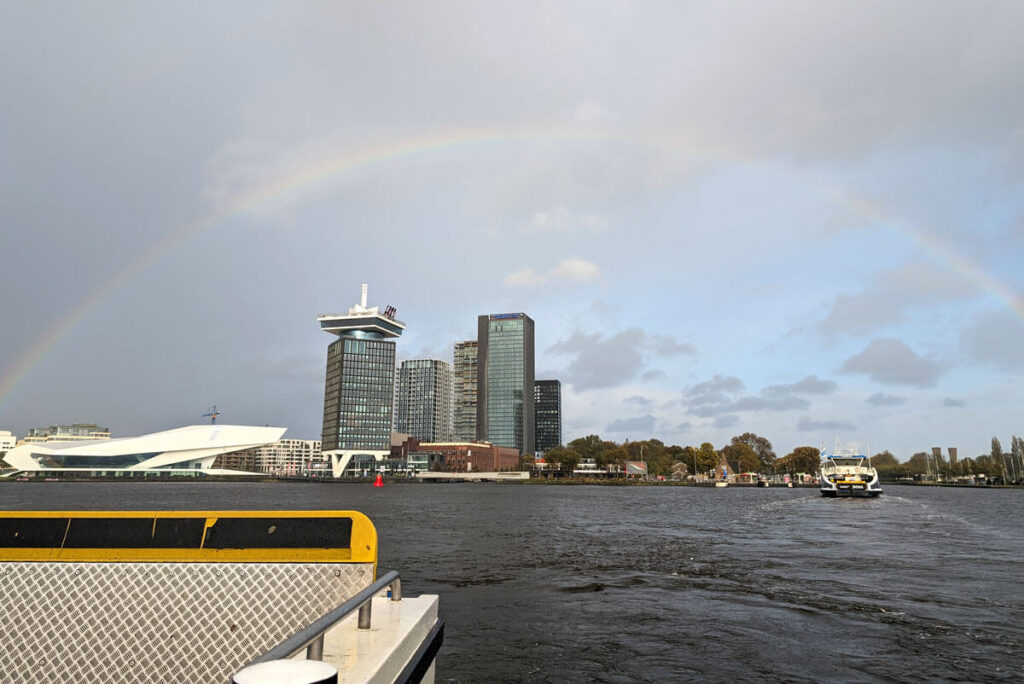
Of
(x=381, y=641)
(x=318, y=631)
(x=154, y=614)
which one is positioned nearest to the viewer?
(x=318, y=631)

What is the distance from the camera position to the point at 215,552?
4.35m

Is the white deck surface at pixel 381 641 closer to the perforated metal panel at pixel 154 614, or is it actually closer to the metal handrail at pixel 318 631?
the metal handrail at pixel 318 631

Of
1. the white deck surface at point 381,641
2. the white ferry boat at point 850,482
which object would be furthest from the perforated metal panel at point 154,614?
the white ferry boat at point 850,482

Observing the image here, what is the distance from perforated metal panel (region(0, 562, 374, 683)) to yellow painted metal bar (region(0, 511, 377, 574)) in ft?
0.16

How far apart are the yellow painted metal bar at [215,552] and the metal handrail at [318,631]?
562 mm

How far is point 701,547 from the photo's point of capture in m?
27.3

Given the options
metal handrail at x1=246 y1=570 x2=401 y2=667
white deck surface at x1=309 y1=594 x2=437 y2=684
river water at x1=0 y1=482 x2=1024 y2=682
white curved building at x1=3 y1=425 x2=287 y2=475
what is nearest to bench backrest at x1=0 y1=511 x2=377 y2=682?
white deck surface at x1=309 y1=594 x2=437 y2=684

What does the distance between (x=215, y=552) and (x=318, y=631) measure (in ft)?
7.77

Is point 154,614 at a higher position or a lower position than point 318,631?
lower

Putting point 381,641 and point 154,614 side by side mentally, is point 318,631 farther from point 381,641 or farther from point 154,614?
point 154,614

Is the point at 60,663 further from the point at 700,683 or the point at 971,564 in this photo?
the point at 971,564

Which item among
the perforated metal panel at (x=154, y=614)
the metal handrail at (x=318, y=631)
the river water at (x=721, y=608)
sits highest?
the metal handrail at (x=318, y=631)

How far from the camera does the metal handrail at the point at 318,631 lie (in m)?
2.16

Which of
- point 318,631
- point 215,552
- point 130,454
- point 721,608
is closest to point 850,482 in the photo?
point 721,608
